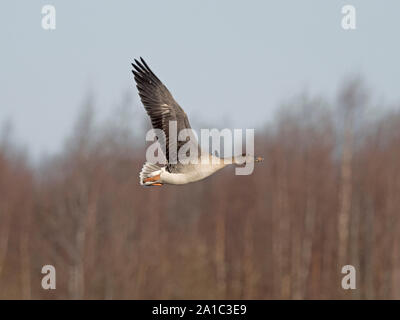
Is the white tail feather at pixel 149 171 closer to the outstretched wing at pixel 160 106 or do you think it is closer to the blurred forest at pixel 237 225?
the outstretched wing at pixel 160 106

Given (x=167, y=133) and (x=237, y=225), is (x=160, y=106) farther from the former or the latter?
(x=237, y=225)

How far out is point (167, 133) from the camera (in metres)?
11.5

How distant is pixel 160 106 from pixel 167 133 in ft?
1.45

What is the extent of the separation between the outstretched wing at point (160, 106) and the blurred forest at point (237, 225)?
18.2 m

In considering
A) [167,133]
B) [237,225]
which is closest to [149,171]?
[167,133]

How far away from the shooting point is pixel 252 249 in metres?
34.2

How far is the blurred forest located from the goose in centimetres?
1806

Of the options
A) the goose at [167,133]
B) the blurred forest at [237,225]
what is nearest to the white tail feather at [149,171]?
the goose at [167,133]

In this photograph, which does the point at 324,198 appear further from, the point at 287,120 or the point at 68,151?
the point at 68,151

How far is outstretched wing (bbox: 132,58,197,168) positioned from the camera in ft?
37.4

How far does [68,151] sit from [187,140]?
23478mm

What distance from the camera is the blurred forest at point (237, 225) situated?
31109 mm

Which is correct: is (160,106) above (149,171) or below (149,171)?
above

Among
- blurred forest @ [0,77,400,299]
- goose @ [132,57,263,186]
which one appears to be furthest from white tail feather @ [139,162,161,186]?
blurred forest @ [0,77,400,299]
